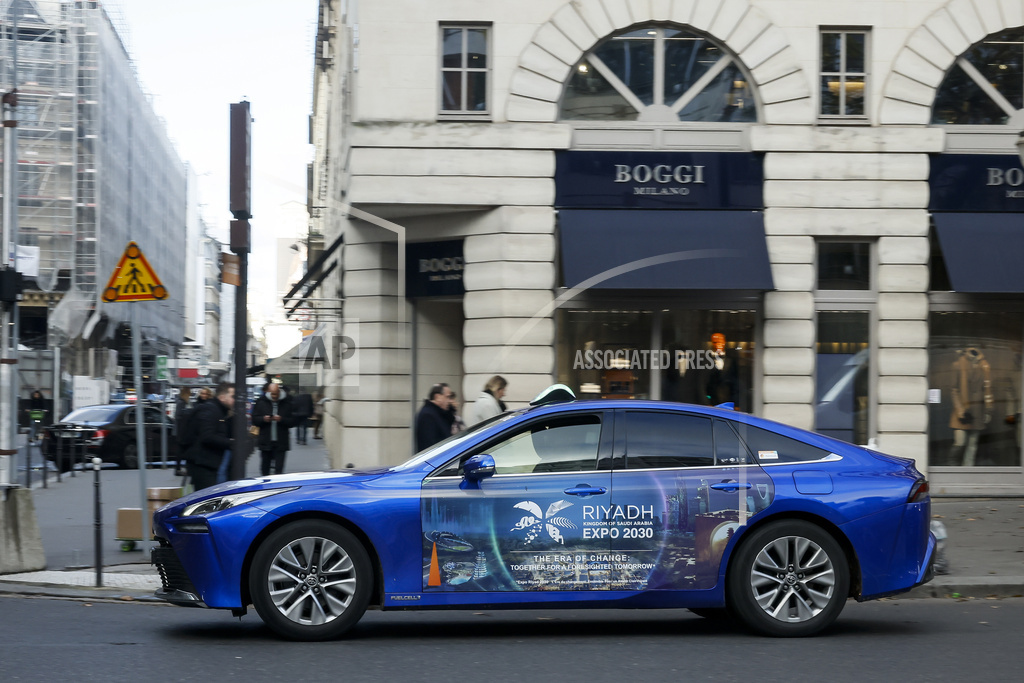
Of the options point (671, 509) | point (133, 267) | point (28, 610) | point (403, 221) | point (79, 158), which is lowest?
point (28, 610)

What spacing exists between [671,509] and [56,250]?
50.4m

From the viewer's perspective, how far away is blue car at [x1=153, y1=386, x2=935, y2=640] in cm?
736

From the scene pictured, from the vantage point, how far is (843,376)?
17.1 m

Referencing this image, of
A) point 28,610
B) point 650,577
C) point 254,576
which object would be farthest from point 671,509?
point 28,610

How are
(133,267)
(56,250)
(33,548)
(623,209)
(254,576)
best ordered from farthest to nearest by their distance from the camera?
(56,250) → (623,209) → (133,267) → (33,548) → (254,576)

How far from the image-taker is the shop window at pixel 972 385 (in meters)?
17.1

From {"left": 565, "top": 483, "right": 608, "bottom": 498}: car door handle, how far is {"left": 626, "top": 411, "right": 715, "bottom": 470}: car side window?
10.2 inches

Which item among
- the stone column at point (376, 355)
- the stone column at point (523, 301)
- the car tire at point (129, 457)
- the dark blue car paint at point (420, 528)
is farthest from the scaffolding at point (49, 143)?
the dark blue car paint at point (420, 528)

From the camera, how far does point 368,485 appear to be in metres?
7.45

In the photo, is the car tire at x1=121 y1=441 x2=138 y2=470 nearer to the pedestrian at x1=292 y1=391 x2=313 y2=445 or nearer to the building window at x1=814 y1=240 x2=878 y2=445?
the pedestrian at x1=292 y1=391 x2=313 y2=445

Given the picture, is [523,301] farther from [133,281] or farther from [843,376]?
[133,281]

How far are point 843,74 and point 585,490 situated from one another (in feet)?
37.1

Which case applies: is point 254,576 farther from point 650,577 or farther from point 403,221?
point 403,221

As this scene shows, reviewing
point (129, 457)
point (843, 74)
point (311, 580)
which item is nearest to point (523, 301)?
point (843, 74)
